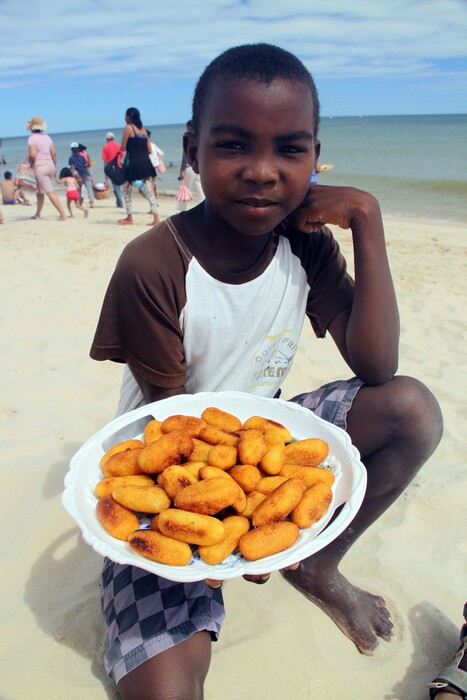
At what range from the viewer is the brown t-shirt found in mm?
1690

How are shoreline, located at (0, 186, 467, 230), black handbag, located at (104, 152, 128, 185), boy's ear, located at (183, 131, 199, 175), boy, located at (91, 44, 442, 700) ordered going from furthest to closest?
shoreline, located at (0, 186, 467, 230) → black handbag, located at (104, 152, 128, 185) → boy's ear, located at (183, 131, 199, 175) → boy, located at (91, 44, 442, 700)

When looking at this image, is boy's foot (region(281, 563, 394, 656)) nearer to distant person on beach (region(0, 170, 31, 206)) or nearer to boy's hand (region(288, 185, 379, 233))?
boy's hand (region(288, 185, 379, 233))

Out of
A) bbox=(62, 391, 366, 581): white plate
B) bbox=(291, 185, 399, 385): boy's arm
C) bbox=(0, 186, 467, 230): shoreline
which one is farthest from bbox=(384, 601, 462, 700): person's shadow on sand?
bbox=(0, 186, 467, 230): shoreline

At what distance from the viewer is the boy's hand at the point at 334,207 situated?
188 cm

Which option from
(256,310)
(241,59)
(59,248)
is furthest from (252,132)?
(59,248)

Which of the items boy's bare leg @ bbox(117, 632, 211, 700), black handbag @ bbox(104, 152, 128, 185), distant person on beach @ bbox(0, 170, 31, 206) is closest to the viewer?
boy's bare leg @ bbox(117, 632, 211, 700)

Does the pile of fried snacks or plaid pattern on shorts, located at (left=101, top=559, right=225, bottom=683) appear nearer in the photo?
the pile of fried snacks

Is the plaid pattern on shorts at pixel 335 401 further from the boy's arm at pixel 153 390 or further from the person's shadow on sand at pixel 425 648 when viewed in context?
the person's shadow on sand at pixel 425 648

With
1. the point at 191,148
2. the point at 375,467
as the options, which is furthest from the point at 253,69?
the point at 375,467

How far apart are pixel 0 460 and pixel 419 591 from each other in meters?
1.97

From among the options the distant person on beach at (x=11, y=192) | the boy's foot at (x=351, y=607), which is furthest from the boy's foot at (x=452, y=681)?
the distant person on beach at (x=11, y=192)

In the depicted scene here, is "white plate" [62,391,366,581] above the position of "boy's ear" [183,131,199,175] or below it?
below

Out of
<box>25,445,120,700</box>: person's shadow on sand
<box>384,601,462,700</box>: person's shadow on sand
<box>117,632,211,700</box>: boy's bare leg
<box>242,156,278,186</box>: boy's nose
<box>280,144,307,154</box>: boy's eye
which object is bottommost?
<box>384,601,462,700</box>: person's shadow on sand

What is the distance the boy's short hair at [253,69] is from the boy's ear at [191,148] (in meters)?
0.05
